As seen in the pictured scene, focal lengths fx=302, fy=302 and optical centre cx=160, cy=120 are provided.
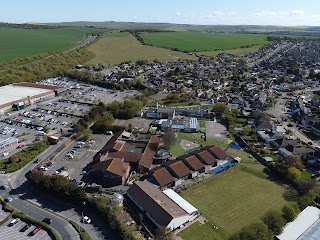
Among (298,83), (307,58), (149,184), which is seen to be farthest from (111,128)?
(307,58)

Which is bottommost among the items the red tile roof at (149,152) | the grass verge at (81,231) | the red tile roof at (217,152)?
the grass verge at (81,231)

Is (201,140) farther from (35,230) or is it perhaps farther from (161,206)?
(35,230)

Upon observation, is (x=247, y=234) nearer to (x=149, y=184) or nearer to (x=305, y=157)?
(x=149, y=184)

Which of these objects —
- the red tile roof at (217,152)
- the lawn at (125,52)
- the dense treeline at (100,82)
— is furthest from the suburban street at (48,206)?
the lawn at (125,52)

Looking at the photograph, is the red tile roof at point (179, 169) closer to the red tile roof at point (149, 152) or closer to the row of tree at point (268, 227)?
the red tile roof at point (149, 152)

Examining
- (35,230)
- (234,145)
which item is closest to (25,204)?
(35,230)
